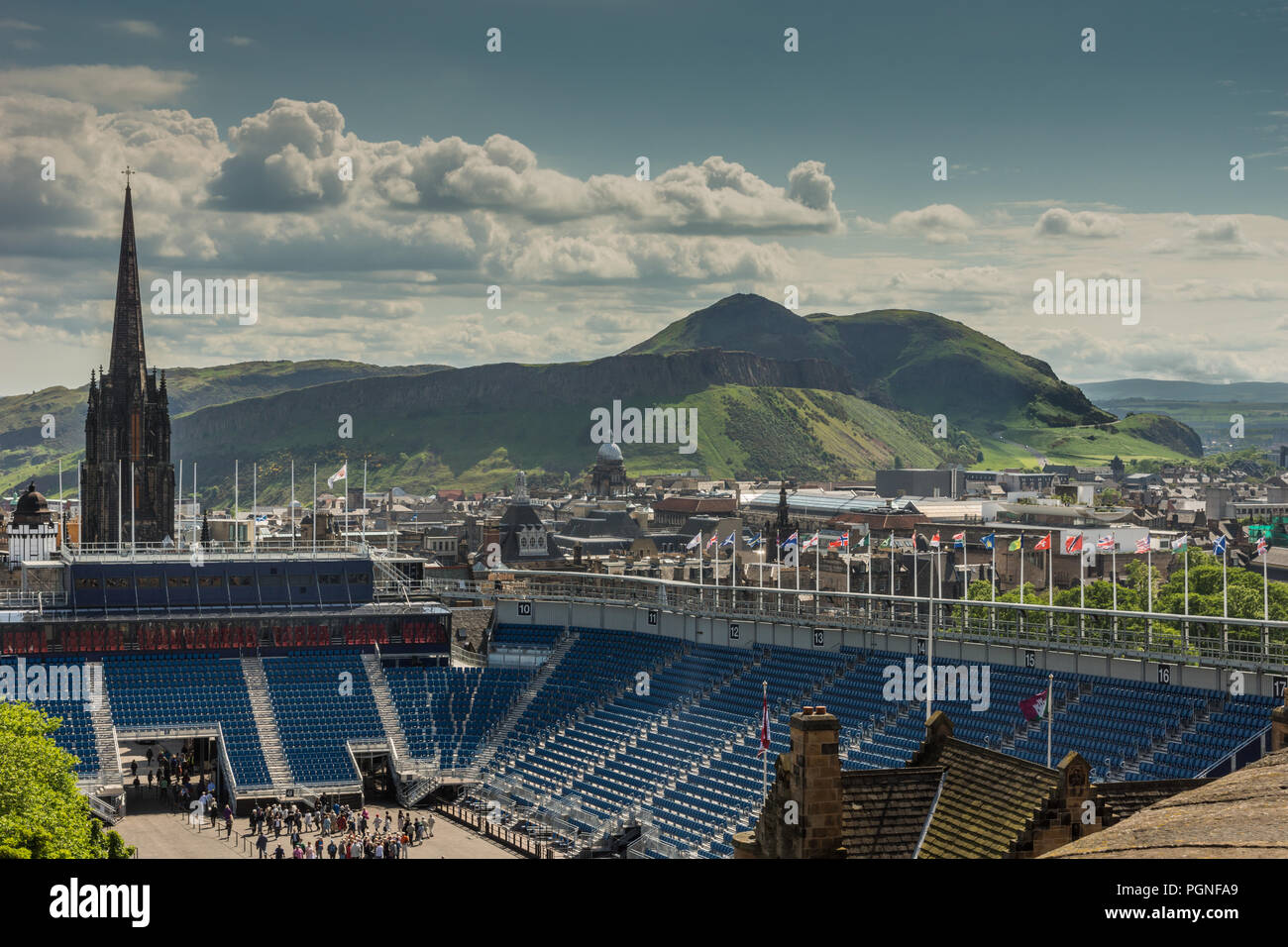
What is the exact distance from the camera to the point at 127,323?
16088cm

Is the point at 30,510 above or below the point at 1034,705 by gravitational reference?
above

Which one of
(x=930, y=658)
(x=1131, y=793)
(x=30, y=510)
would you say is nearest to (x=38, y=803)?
(x=930, y=658)

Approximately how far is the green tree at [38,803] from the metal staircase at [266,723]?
20599mm

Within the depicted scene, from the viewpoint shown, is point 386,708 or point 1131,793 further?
point 386,708

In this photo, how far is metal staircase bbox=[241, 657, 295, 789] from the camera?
72500mm

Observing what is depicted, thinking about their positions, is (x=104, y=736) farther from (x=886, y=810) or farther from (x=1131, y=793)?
(x=1131, y=793)

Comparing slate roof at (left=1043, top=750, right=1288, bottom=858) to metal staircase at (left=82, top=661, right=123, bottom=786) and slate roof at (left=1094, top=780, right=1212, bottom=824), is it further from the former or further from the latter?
metal staircase at (left=82, top=661, right=123, bottom=786)

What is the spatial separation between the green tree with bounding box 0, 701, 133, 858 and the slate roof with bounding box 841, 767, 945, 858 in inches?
913

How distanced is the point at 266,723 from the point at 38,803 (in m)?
33.1

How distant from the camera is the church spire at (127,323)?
160125mm

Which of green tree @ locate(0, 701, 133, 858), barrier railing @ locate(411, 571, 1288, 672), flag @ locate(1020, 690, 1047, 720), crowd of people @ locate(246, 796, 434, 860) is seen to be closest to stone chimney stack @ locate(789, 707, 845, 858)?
green tree @ locate(0, 701, 133, 858)

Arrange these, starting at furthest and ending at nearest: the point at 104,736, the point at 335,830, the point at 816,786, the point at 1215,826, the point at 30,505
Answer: the point at 30,505 < the point at 104,736 < the point at 335,830 < the point at 816,786 < the point at 1215,826
